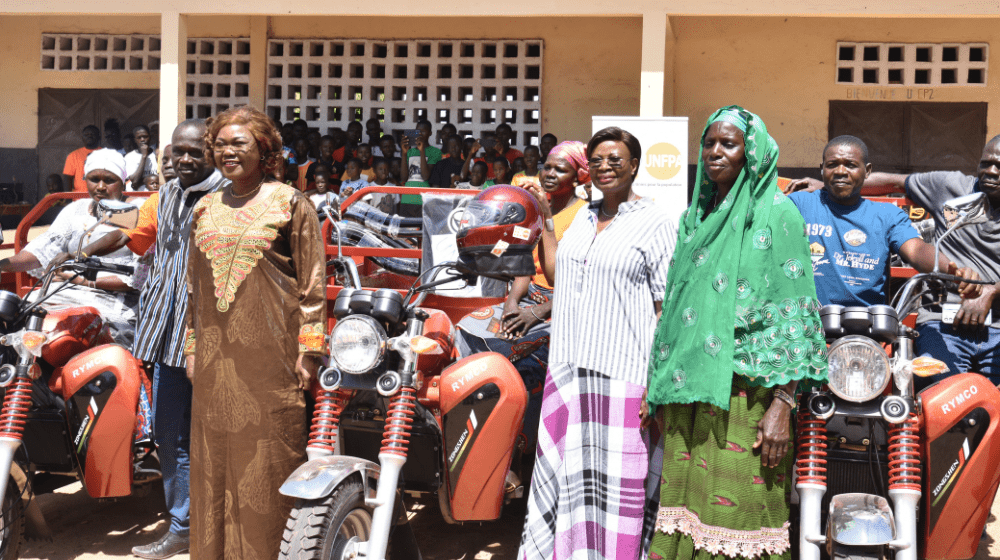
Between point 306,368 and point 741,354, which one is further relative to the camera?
point 306,368

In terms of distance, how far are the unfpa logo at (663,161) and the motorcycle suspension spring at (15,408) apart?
5.04m

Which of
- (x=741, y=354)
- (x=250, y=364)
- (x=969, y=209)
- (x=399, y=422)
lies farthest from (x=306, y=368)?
(x=969, y=209)

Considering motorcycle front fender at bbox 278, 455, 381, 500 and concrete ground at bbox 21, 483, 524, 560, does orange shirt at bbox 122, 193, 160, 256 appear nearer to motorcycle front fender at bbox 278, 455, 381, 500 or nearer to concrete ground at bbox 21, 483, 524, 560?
concrete ground at bbox 21, 483, 524, 560

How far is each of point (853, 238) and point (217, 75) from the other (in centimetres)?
1015

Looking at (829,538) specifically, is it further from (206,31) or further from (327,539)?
(206,31)

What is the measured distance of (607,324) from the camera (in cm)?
283

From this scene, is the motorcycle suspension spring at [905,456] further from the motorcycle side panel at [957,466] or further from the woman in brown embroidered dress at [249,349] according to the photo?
the woman in brown embroidered dress at [249,349]

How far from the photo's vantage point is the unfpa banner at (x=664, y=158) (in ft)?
23.5

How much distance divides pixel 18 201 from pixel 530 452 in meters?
11.3

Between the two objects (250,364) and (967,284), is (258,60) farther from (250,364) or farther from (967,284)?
(967,284)

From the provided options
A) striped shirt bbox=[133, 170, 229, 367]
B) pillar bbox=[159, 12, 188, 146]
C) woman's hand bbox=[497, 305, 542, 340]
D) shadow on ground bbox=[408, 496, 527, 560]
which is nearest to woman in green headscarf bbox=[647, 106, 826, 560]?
woman's hand bbox=[497, 305, 542, 340]

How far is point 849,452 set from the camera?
2947 mm

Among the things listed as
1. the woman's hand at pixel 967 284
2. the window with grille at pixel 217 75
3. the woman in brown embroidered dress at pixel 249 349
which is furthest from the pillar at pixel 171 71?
the woman's hand at pixel 967 284

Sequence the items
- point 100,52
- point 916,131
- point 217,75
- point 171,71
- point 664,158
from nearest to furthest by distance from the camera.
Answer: point 664,158 < point 171,71 < point 916,131 < point 217,75 < point 100,52
